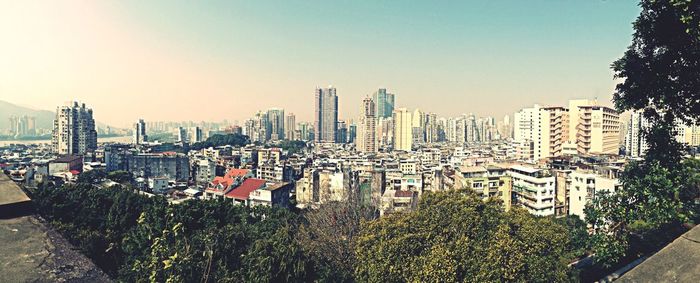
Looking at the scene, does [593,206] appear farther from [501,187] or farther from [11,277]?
[501,187]

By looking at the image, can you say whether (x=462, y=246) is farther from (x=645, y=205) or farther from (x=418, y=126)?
(x=418, y=126)

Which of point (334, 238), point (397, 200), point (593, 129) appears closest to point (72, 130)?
point (397, 200)

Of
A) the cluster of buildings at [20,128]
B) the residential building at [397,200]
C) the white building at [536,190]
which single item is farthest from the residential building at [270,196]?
the cluster of buildings at [20,128]

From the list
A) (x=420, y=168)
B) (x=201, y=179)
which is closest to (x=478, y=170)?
(x=420, y=168)

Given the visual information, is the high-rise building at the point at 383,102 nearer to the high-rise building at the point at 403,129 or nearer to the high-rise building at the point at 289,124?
the high-rise building at the point at 289,124

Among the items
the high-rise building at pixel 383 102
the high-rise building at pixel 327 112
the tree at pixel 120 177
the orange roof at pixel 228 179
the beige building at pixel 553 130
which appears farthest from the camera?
the high-rise building at pixel 383 102

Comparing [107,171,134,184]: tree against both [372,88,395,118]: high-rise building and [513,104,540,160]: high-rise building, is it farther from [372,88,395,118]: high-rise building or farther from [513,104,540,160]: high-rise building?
[372,88,395,118]: high-rise building
